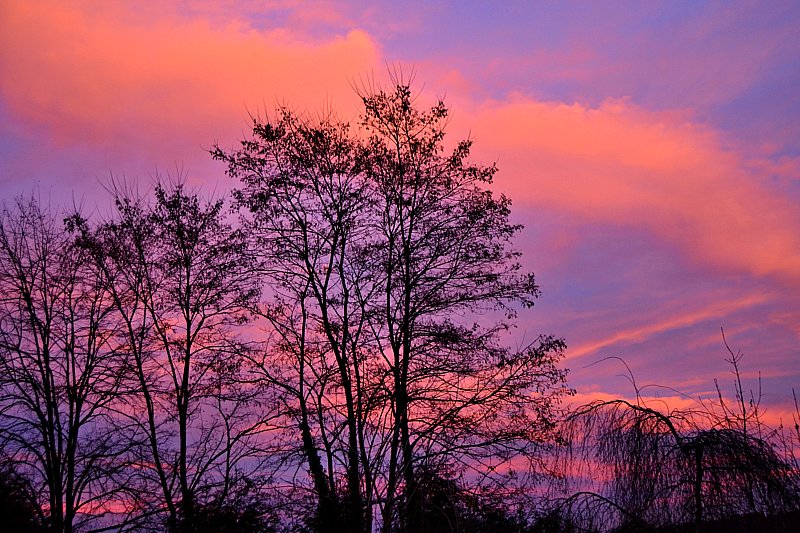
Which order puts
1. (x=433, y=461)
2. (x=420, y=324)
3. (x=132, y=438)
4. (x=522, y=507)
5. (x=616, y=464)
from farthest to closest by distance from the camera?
(x=132, y=438) → (x=420, y=324) → (x=522, y=507) → (x=433, y=461) → (x=616, y=464)

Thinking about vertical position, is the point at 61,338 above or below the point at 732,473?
above

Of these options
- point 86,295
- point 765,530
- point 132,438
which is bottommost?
point 765,530

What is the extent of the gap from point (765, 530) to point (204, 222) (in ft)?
66.9

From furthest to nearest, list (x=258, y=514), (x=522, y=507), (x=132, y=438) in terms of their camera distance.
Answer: (x=132, y=438)
(x=258, y=514)
(x=522, y=507)

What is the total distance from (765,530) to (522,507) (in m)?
3.66

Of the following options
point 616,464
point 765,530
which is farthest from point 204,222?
point 765,530

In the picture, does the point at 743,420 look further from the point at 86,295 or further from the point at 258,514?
the point at 86,295

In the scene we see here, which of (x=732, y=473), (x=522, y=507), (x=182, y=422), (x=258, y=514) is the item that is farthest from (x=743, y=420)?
(x=182, y=422)

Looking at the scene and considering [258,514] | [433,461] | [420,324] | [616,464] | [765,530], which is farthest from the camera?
[420,324]

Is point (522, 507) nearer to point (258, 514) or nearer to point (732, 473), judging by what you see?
point (732, 473)

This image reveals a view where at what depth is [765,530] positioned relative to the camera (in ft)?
27.1

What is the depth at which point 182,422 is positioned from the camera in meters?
23.7

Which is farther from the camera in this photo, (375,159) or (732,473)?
(375,159)

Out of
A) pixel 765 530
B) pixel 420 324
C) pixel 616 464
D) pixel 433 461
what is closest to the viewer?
pixel 765 530
